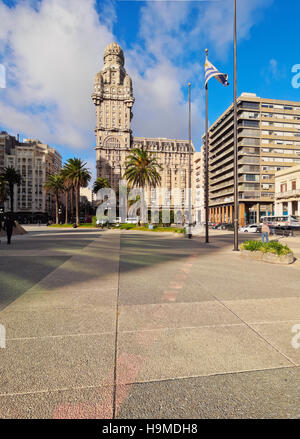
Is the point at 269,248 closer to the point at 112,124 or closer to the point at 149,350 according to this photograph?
the point at 149,350

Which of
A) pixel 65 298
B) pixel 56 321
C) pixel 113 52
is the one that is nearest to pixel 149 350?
pixel 56 321

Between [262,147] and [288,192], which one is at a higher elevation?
[262,147]

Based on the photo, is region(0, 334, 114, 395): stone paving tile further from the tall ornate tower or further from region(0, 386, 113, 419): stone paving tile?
the tall ornate tower

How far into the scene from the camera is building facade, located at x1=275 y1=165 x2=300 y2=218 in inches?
1835

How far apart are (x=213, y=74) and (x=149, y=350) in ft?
52.5

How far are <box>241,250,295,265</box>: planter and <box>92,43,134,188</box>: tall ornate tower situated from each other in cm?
11972

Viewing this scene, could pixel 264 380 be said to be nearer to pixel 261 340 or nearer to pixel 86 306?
pixel 261 340

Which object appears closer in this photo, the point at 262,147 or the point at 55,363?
the point at 55,363

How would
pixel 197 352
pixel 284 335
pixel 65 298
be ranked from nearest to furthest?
pixel 197 352
pixel 284 335
pixel 65 298

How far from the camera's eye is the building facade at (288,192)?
46600mm

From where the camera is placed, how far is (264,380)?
2.43 meters

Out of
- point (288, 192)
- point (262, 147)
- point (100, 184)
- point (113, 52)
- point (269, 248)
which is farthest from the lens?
point (113, 52)

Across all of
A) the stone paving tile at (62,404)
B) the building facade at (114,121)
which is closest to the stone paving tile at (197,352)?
the stone paving tile at (62,404)

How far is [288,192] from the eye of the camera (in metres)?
48.2
